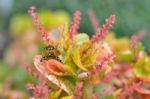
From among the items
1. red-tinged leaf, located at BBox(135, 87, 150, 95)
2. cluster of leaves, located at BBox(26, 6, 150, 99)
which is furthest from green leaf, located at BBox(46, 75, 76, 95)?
red-tinged leaf, located at BBox(135, 87, 150, 95)

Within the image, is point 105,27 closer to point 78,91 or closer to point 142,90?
point 78,91

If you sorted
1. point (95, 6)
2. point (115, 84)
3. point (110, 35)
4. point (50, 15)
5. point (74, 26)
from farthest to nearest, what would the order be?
point (95, 6), point (50, 15), point (110, 35), point (115, 84), point (74, 26)

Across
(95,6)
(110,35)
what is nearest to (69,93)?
(110,35)

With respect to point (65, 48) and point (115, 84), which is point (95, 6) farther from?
point (65, 48)

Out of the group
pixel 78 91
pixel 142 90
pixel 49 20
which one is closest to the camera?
pixel 78 91

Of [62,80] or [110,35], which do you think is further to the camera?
[110,35]

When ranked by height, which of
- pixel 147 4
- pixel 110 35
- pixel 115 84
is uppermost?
pixel 147 4

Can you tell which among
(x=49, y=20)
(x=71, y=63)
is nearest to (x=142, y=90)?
(x=71, y=63)

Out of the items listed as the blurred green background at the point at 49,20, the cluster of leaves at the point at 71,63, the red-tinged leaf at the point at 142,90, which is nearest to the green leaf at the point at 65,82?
the cluster of leaves at the point at 71,63
